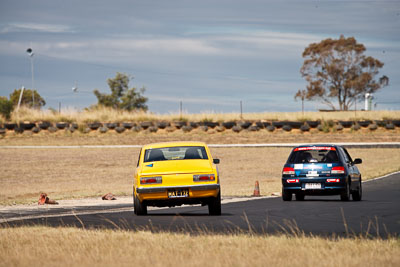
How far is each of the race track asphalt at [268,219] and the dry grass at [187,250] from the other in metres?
0.96

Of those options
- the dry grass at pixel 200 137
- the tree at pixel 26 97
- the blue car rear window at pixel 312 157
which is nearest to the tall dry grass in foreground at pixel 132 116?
the dry grass at pixel 200 137

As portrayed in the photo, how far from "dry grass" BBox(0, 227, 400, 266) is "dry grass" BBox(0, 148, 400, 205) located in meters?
11.5

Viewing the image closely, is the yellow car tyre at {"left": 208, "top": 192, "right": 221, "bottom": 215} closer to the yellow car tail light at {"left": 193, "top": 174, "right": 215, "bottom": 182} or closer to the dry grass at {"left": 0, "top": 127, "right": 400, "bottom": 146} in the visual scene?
the yellow car tail light at {"left": 193, "top": 174, "right": 215, "bottom": 182}

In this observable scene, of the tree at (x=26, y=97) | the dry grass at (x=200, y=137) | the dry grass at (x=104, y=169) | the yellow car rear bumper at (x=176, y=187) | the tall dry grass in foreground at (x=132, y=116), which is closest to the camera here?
the yellow car rear bumper at (x=176, y=187)

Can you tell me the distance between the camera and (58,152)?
5334 centimetres

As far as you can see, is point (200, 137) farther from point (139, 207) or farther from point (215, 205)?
point (215, 205)

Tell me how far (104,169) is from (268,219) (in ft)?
94.1

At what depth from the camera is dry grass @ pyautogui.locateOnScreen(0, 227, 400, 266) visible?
373 inches

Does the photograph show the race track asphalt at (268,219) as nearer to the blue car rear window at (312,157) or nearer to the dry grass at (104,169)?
the blue car rear window at (312,157)

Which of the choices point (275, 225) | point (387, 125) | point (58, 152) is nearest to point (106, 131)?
point (58, 152)

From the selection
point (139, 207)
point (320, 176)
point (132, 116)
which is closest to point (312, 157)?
point (320, 176)

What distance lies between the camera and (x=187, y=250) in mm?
10508

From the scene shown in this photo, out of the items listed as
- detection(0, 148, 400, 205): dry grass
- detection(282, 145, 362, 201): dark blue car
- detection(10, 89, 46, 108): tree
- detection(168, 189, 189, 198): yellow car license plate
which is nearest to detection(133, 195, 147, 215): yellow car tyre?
detection(168, 189, 189, 198): yellow car license plate

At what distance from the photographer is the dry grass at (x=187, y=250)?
9477mm
